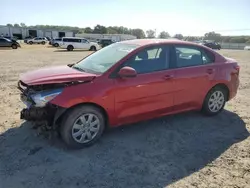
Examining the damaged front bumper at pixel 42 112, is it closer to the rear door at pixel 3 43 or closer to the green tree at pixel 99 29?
the rear door at pixel 3 43

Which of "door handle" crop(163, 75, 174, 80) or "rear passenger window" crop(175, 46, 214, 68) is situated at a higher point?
"rear passenger window" crop(175, 46, 214, 68)

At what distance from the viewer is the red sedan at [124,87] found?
3.73 metres

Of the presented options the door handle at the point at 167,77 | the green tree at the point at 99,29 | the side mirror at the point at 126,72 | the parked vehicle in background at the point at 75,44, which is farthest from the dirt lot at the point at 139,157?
the green tree at the point at 99,29

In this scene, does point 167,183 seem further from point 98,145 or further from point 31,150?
point 31,150

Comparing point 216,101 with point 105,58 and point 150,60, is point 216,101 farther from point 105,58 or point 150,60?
point 105,58

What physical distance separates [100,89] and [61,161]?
119 centimetres

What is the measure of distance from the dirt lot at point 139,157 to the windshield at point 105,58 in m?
1.20

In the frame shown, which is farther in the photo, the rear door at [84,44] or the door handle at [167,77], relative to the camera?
the rear door at [84,44]

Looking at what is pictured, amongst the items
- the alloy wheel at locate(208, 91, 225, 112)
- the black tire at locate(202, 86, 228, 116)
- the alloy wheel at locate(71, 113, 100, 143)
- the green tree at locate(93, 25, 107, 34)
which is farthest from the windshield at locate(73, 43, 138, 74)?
the green tree at locate(93, 25, 107, 34)

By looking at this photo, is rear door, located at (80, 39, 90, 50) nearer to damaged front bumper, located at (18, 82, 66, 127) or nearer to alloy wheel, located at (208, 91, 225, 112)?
alloy wheel, located at (208, 91, 225, 112)

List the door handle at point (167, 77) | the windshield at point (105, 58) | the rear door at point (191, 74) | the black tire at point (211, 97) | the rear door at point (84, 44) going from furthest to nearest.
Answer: the rear door at point (84, 44) → the black tire at point (211, 97) → the rear door at point (191, 74) → the door handle at point (167, 77) → the windshield at point (105, 58)

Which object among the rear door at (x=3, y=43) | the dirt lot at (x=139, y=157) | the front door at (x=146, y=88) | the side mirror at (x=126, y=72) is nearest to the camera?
the dirt lot at (x=139, y=157)

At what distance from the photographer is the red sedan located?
12.2ft

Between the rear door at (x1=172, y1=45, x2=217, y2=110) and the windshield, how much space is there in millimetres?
984
